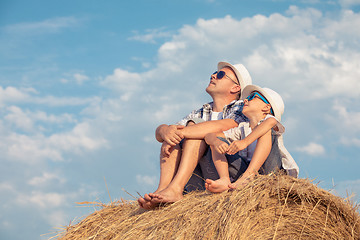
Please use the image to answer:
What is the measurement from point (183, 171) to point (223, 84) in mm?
1332

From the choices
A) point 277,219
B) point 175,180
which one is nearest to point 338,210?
point 277,219

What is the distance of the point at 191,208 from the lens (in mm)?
3367

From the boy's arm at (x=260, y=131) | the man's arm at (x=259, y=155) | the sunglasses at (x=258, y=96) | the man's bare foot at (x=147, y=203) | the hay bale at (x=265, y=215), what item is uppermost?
the sunglasses at (x=258, y=96)

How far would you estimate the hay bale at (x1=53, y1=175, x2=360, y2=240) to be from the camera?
3.13m

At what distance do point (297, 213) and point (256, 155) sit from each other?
564 mm

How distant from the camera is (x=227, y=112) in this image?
4.68 meters

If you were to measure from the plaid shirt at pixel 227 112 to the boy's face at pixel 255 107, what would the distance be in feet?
0.78

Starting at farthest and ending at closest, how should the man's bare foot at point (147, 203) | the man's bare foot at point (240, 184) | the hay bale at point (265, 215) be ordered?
the man's bare foot at point (147, 203) → the man's bare foot at point (240, 184) → the hay bale at point (265, 215)

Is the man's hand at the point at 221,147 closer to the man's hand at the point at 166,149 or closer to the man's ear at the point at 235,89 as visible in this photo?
the man's hand at the point at 166,149

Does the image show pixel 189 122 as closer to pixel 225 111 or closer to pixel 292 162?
pixel 225 111

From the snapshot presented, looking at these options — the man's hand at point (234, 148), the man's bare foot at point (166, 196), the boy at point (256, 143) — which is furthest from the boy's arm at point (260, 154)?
the man's bare foot at point (166, 196)

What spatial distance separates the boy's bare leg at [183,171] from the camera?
12.0ft

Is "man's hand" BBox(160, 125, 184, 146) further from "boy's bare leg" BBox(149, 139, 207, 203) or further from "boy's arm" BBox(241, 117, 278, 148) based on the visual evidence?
"boy's arm" BBox(241, 117, 278, 148)

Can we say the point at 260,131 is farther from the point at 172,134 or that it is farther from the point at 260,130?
the point at 172,134
